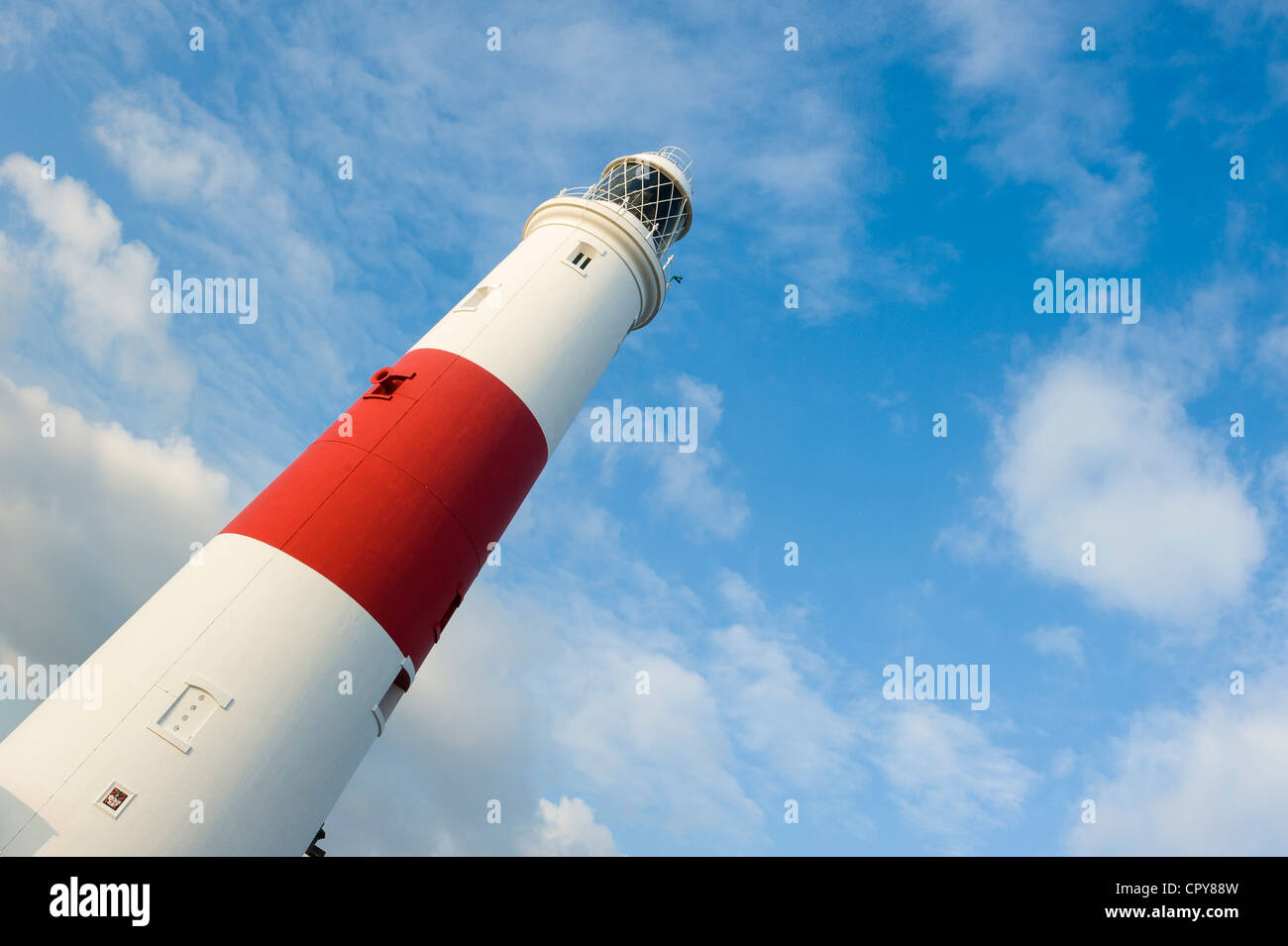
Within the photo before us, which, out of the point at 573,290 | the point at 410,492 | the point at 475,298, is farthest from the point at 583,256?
the point at 410,492

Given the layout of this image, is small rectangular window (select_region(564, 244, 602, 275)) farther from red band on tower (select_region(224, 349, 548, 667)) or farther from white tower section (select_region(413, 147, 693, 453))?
red band on tower (select_region(224, 349, 548, 667))

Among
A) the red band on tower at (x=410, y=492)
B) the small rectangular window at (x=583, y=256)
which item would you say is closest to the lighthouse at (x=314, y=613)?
the red band on tower at (x=410, y=492)

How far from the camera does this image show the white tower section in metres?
16.1

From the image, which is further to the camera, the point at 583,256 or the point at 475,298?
the point at 583,256

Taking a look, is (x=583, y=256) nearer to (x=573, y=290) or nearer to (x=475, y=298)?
(x=573, y=290)

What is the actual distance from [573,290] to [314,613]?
9.49 metres

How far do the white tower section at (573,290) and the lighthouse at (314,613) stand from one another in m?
0.07

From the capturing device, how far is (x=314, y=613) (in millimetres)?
11641

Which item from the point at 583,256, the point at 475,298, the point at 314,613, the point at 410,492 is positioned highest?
the point at 583,256

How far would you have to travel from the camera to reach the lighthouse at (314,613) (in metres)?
9.75

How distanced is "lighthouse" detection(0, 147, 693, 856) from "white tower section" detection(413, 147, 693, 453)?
0.24ft
